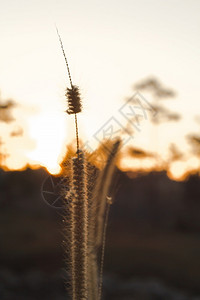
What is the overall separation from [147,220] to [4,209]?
805 cm

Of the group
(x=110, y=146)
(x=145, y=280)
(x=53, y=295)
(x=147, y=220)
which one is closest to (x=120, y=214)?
(x=147, y=220)

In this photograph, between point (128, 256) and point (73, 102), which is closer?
point (73, 102)

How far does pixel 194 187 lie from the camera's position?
21.0 metres

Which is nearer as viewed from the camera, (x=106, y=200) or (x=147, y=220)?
(x=106, y=200)

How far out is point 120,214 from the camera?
18969mm

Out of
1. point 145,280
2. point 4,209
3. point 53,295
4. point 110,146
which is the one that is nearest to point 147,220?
point 4,209

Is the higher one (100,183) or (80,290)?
(100,183)

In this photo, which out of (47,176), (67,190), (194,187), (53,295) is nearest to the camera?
(67,190)

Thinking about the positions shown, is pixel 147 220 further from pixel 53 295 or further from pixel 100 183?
pixel 100 183

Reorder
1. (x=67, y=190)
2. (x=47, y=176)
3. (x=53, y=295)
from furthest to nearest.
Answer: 1. (x=53, y=295)
2. (x=47, y=176)
3. (x=67, y=190)

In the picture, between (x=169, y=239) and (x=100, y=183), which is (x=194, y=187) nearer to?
(x=169, y=239)

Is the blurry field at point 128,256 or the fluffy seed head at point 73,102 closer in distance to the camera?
the fluffy seed head at point 73,102

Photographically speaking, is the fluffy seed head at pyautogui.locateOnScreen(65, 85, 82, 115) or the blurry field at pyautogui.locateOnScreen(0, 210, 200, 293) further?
the blurry field at pyautogui.locateOnScreen(0, 210, 200, 293)

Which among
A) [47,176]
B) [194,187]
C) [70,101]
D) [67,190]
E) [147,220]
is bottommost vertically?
[67,190]
